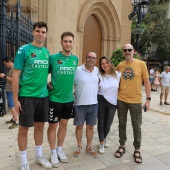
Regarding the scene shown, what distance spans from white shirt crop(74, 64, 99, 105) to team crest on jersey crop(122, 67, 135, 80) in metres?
0.55

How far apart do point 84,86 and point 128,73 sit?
2.68 feet

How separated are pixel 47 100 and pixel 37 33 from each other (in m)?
0.97

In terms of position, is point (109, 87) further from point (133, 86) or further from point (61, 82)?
point (61, 82)

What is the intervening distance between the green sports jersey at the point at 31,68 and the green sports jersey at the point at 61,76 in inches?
7.6

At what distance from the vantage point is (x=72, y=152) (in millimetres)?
3580

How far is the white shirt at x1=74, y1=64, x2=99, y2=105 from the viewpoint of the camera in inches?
125

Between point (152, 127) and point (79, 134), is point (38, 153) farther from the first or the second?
point (152, 127)

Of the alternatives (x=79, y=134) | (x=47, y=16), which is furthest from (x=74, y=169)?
(x=47, y=16)

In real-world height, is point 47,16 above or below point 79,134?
above

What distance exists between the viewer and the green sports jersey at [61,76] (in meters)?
2.88

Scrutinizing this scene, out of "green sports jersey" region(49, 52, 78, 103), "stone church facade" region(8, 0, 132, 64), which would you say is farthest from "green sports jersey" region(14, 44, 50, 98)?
"stone church facade" region(8, 0, 132, 64)

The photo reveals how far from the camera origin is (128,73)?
132 inches

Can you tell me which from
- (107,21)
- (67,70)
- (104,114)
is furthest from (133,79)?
(107,21)

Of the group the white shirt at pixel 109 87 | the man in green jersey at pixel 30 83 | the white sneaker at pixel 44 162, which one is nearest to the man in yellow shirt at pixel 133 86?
the white shirt at pixel 109 87
